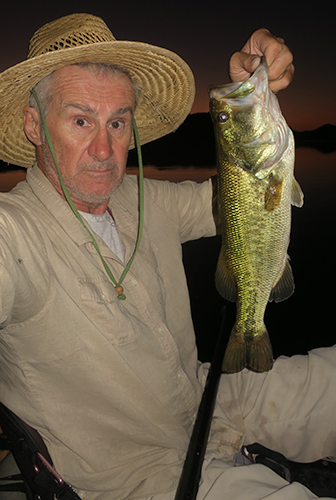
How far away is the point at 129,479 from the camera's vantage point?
1.70 m

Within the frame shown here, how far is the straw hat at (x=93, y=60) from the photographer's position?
169 cm

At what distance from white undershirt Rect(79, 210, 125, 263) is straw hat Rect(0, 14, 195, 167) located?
2.36 feet

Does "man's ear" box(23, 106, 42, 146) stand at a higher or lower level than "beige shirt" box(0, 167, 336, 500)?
higher

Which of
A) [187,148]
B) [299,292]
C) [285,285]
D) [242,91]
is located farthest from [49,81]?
[187,148]

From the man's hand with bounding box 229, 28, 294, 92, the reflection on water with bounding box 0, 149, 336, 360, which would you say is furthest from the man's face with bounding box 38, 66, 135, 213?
the reflection on water with bounding box 0, 149, 336, 360

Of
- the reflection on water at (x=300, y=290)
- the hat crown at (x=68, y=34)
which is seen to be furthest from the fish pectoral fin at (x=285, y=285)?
the reflection on water at (x=300, y=290)

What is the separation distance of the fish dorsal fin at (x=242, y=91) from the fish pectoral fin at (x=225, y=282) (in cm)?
74

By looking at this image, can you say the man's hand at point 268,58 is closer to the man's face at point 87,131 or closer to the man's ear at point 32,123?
the man's face at point 87,131

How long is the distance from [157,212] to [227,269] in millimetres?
716

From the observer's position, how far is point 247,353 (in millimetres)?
1833

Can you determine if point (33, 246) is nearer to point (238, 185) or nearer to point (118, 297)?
point (118, 297)

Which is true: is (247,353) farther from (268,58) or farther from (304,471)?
(268,58)

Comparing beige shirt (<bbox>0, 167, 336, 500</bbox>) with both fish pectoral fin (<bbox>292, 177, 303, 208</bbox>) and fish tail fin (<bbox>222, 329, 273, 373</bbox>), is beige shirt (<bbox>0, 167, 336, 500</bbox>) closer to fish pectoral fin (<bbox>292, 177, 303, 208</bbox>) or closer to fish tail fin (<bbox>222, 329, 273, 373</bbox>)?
fish tail fin (<bbox>222, 329, 273, 373</bbox>)

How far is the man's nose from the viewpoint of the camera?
1.85 metres
